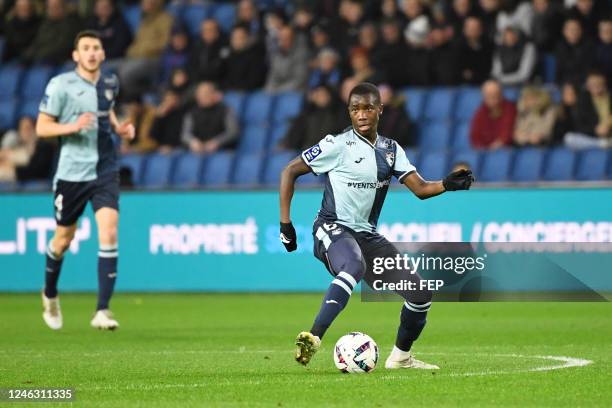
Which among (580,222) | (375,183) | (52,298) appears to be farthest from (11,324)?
(580,222)

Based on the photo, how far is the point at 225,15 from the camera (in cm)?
2206

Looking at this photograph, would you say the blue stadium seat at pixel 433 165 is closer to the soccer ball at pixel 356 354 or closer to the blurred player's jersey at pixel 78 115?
the blurred player's jersey at pixel 78 115

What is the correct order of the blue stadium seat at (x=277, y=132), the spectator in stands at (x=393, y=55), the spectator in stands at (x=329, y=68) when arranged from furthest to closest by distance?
1. the blue stadium seat at (x=277, y=132)
2. the spectator in stands at (x=329, y=68)
3. the spectator in stands at (x=393, y=55)

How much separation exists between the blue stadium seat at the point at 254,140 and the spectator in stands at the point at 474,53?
9.71 ft

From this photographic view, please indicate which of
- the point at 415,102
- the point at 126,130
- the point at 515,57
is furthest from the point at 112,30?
the point at 126,130

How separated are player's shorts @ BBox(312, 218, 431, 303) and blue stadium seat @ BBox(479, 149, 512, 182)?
349 inches

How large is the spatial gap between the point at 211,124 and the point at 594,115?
5.44 m

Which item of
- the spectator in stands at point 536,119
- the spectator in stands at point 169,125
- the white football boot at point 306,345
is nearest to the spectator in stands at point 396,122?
the spectator in stands at point 536,119

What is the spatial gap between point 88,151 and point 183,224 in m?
5.02

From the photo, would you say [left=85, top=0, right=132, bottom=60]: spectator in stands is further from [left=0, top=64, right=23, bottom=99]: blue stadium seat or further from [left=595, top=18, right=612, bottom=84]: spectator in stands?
[left=595, top=18, right=612, bottom=84]: spectator in stands

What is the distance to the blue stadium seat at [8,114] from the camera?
69.7 ft

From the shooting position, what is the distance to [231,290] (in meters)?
17.2

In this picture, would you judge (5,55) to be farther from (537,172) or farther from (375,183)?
(375,183)

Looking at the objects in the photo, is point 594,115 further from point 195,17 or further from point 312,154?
point 312,154
